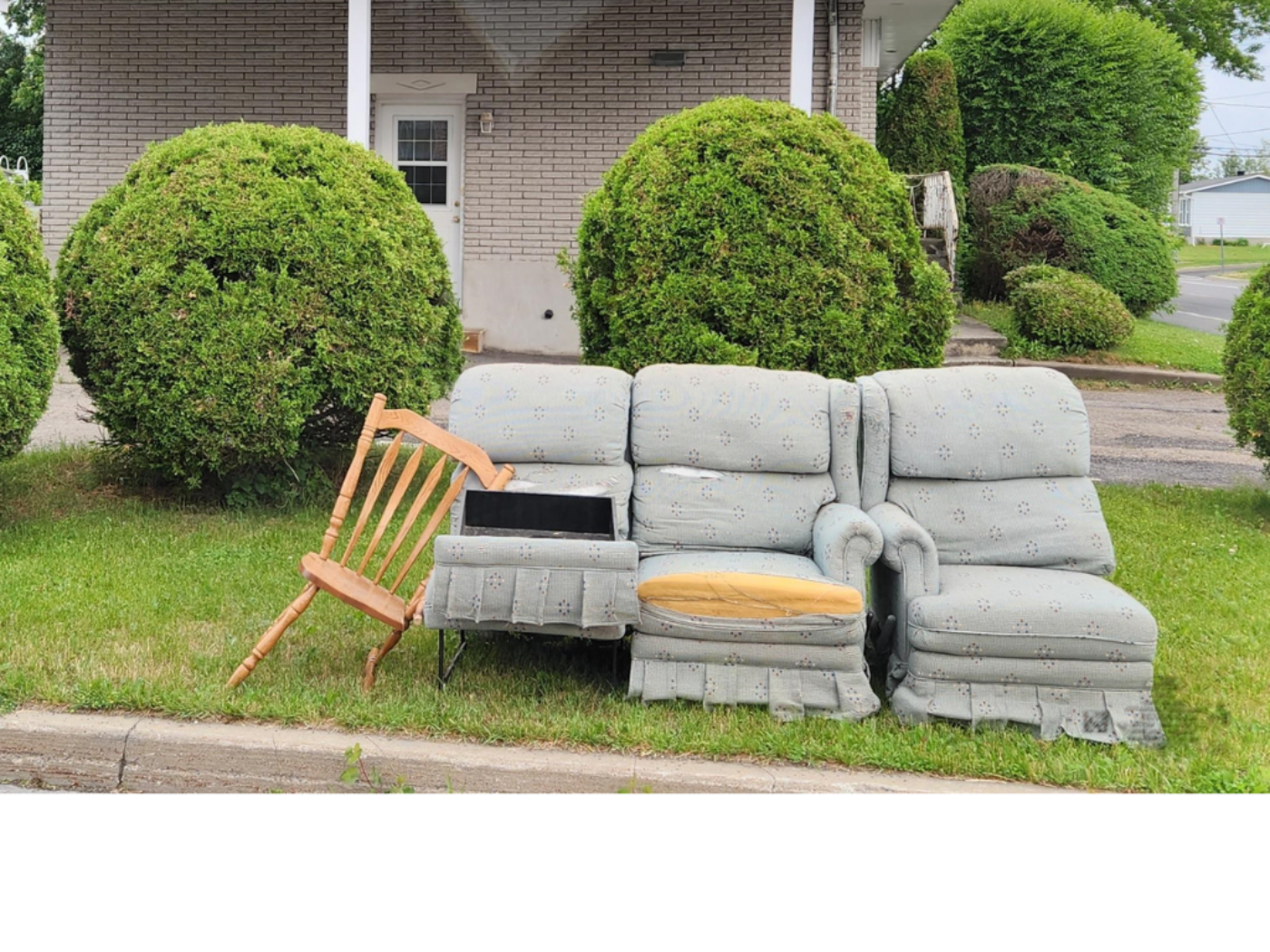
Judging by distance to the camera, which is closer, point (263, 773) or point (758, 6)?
point (263, 773)

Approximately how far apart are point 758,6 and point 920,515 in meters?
9.55

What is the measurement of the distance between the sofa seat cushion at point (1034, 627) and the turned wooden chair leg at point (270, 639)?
6.70 feet

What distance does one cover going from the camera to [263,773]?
3.93 metres

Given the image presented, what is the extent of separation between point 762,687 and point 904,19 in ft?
40.4

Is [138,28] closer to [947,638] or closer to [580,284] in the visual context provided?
[580,284]

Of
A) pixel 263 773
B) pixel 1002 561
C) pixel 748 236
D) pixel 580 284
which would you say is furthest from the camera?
pixel 580 284

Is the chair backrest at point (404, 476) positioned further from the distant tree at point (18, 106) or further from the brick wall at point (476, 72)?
the distant tree at point (18, 106)

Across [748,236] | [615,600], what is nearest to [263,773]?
[615,600]

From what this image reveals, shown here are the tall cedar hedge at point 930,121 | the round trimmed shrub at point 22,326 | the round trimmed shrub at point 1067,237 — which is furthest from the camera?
the tall cedar hedge at point 930,121

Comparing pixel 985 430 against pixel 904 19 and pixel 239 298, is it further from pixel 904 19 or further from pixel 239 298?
pixel 904 19

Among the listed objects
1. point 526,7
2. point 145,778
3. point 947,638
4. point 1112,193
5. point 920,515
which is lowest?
point 145,778

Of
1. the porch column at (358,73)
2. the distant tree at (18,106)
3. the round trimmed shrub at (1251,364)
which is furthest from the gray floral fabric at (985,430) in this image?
the distant tree at (18,106)

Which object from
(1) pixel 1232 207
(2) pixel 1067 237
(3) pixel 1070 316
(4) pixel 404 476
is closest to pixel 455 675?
(4) pixel 404 476

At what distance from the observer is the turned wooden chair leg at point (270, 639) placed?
4340 millimetres
